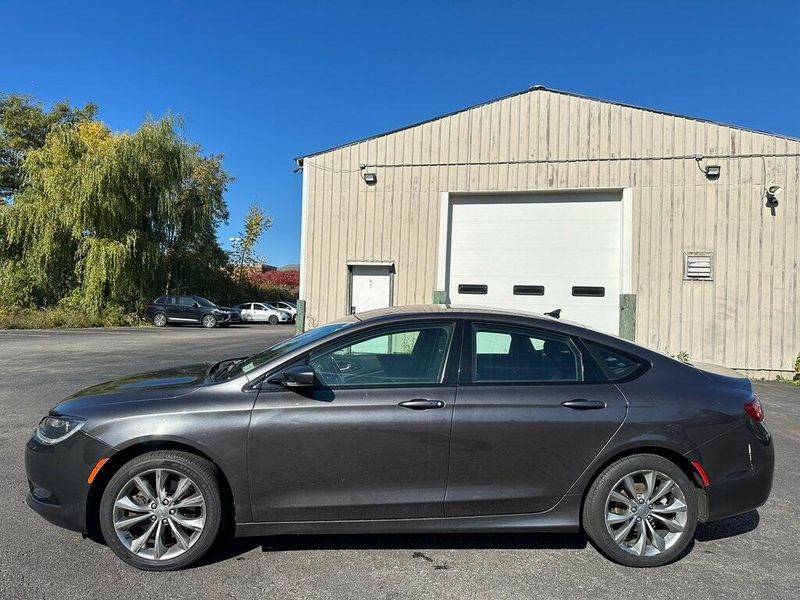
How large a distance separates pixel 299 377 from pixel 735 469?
2.68m

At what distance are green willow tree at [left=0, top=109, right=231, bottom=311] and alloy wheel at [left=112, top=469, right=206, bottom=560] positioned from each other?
23961 mm

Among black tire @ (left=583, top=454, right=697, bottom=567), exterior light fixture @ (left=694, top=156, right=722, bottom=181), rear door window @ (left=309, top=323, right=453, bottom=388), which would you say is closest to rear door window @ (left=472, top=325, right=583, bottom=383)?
rear door window @ (left=309, top=323, right=453, bottom=388)

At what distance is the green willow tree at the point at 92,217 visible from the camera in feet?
77.9

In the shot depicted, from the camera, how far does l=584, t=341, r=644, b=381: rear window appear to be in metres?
3.30

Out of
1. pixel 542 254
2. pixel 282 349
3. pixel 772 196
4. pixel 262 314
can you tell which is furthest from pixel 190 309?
pixel 282 349

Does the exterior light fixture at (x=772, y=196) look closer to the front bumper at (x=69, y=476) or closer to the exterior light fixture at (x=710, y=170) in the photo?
the exterior light fixture at (x=710, y=170)

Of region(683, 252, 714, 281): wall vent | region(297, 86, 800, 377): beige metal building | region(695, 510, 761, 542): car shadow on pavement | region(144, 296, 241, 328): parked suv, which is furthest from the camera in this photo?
region(144, 296, 241, 328): parked suv

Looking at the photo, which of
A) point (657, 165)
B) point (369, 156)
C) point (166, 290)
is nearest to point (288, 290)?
point (166, 290)

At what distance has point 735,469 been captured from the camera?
319cm

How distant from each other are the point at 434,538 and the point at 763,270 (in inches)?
406

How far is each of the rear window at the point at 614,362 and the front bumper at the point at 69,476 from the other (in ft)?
9.65

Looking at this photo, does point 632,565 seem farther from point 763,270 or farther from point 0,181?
point 0,181

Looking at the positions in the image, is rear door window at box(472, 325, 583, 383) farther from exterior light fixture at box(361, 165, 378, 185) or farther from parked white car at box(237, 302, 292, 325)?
parked white car at box(237, 302, 292, 325)

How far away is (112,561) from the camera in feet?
10.1
